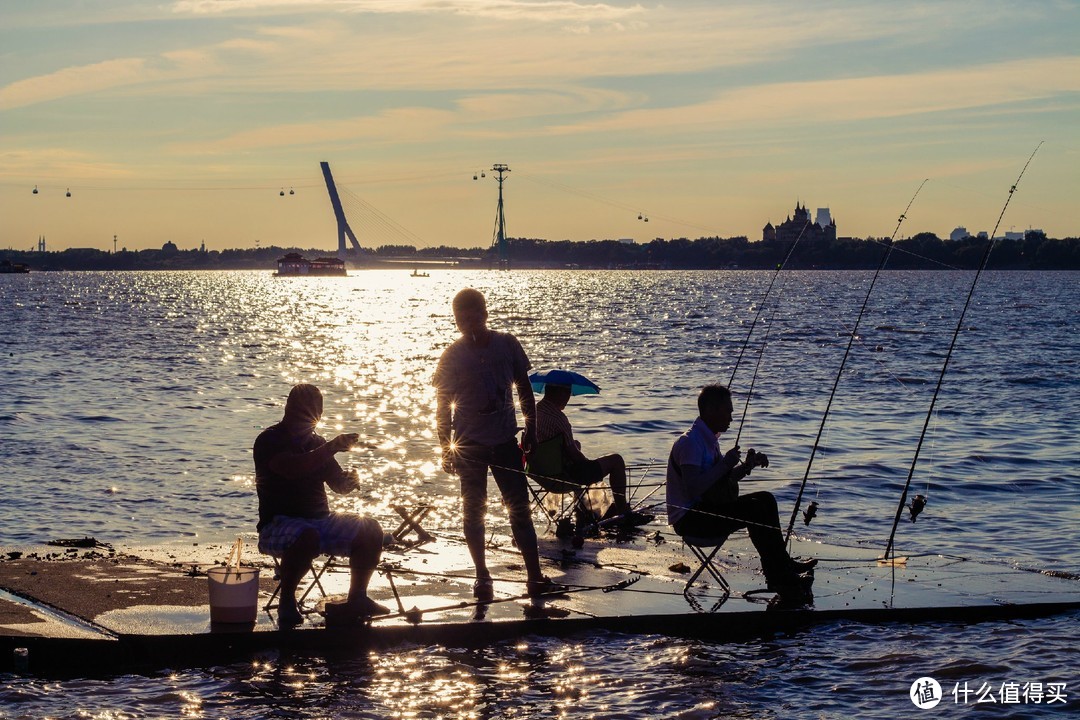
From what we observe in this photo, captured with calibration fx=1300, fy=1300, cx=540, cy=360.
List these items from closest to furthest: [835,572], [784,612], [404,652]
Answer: [404,652] < [784,612] < [835,572]

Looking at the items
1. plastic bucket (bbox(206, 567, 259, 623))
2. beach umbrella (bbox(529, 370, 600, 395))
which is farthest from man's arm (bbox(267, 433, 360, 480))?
beach umbrella (bbox(529, 370, 600, 395))

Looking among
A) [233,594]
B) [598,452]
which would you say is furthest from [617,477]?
→ [598,452]

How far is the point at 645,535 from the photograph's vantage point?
10.3 meters

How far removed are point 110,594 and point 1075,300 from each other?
96.1 meters

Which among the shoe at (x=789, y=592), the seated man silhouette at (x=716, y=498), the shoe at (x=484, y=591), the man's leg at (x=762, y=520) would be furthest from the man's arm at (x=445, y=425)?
the shoe at (x=789, y=592)

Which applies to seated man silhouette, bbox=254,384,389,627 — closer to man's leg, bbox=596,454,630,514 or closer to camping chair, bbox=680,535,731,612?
camping chair, bbox=680,535,731,612

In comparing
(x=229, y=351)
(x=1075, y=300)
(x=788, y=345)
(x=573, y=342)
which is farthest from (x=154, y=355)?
(x=1075, y=300)

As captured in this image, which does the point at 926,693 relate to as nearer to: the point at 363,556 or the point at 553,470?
the point at 363,556

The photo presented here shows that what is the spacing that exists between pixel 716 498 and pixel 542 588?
1224 mm

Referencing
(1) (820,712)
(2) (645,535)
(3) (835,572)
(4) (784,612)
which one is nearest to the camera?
(1) (820,712)

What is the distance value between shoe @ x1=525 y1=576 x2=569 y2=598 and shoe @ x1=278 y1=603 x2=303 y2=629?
1.51 m

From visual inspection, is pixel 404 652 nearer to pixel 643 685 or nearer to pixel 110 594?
pixel 643 685

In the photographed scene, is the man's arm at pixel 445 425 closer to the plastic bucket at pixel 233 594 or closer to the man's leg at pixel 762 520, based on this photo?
the plastic bucket at pixel 233 594

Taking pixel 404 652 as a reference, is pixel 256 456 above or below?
above
